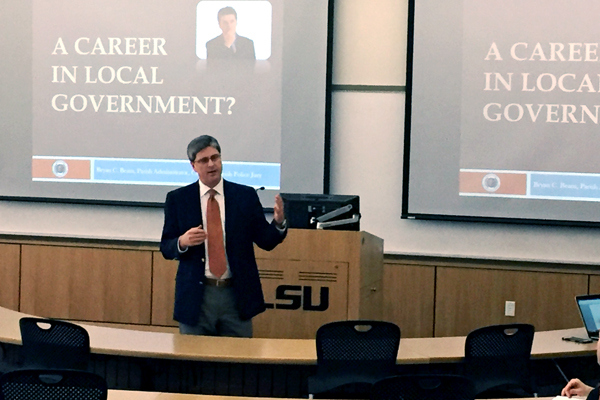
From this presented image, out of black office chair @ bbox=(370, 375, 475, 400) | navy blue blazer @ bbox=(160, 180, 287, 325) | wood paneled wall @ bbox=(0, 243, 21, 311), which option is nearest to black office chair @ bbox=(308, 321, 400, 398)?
navy blue blazer @ bbox=(160, 180, 287, 325)

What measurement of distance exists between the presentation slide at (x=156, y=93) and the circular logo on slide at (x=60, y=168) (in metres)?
0.01

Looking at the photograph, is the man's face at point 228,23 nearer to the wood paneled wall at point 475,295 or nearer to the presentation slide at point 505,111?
the presentation slide at point 505,111

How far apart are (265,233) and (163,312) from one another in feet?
9.11

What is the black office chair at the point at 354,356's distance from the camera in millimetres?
3709

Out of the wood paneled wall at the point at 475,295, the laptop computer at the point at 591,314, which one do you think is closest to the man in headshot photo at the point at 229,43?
the wood paneled wall at the point at 475,295

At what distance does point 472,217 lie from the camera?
6457 millimetres

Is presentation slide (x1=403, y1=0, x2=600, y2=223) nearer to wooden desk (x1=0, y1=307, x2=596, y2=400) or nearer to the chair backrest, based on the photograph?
wooden desk (x1=0, y1=307, x2=596, y2=400)

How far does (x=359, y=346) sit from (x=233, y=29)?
12.3ft

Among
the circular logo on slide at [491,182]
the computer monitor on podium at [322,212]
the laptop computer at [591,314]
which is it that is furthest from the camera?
the circular logo on slide at [491,182]

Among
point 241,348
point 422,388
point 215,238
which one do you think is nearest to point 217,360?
point 241,348

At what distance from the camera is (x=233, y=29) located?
22.2 ft

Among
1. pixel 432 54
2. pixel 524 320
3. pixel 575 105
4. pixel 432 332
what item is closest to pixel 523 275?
pixel 524 320

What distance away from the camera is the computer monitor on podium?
4.74 m

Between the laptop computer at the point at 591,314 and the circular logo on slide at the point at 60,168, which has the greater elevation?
the circular logo on slide at the point at 60,168
